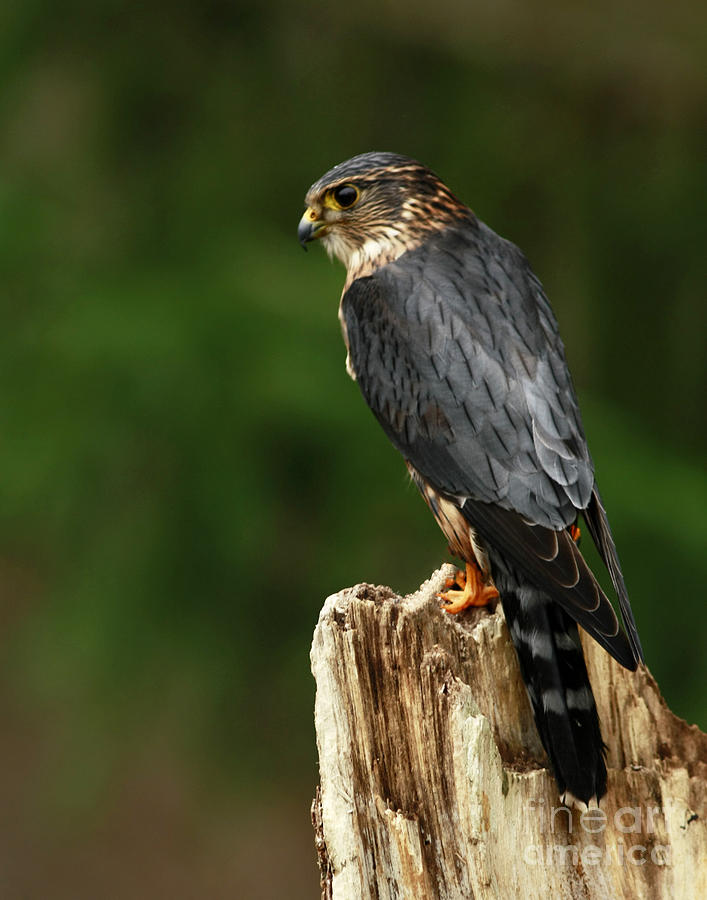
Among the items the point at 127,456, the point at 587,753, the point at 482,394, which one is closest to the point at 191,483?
the point at 127,456

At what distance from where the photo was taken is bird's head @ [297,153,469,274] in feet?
12.2

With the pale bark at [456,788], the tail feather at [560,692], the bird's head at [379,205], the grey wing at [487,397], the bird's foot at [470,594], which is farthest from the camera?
the bird's head at [379,205]

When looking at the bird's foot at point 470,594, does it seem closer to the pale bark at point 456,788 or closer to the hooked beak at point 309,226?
the pale bark at point 456,788

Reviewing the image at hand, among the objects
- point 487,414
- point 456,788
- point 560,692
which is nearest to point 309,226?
point 487,414

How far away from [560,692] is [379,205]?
1736 mm

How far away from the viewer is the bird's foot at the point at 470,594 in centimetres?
319

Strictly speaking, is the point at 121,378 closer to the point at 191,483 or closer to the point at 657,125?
the point at 191,483

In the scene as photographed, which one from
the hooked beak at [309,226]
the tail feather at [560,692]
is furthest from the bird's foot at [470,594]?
the hooked beak at [309,226]

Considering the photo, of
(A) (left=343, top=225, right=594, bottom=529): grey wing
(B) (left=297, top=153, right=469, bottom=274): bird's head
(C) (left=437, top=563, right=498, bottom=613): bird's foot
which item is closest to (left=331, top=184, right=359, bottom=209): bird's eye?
(B) (left=297, top=153, right=469, bottom=274): bird's head

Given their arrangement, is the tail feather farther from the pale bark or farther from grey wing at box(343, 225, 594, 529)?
grey wing at box(343, 225, 594, 529)

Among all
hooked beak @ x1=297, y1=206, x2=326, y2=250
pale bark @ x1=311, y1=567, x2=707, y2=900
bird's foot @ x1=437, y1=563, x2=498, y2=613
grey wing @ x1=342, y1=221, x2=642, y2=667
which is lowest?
pale bark @ x1=311, y1=567, x2=707, y2=900

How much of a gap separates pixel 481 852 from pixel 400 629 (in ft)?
1.81

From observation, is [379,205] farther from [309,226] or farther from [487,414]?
[487,414]

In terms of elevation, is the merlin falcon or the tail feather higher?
the merlin falcon
